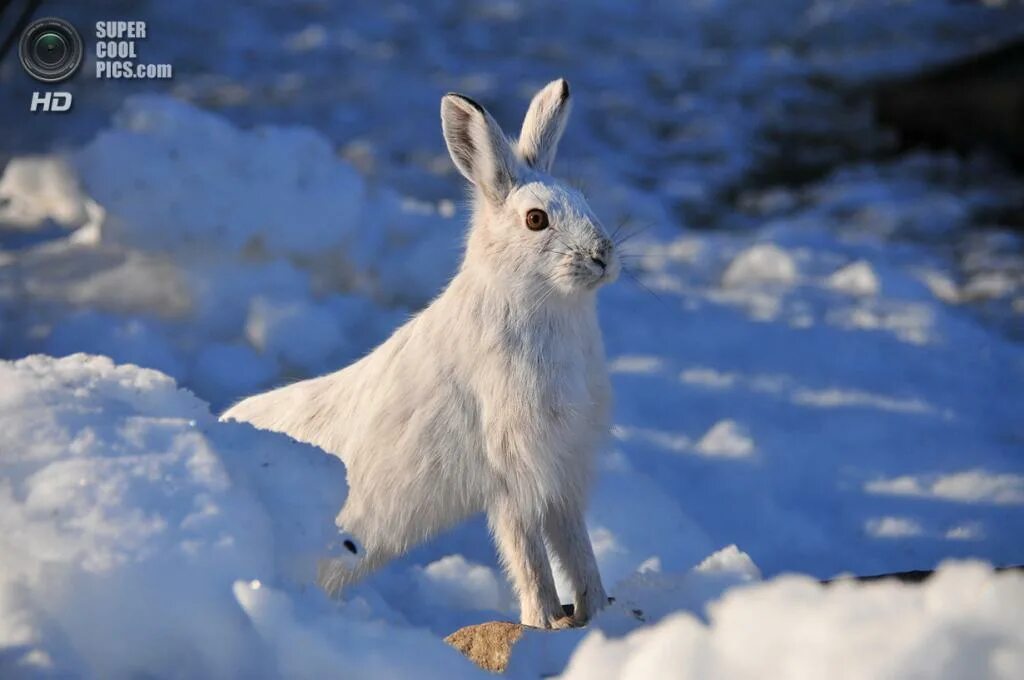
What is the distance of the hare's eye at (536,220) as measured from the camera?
9.20 ft

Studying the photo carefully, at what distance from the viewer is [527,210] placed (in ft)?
9.26

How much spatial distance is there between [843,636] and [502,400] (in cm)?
123

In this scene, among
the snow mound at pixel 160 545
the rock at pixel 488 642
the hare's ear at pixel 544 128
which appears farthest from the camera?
the hare's ear at pixel 544 128

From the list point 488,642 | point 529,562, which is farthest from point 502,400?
point 488,642

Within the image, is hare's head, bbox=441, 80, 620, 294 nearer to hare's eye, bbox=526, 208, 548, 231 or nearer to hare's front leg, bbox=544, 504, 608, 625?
hare's eye, bbox=526, 208, 548, 231

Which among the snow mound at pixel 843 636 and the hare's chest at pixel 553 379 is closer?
the snow mound at pixel 843 636

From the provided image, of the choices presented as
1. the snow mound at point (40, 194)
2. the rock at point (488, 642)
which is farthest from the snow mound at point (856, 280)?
the rock at point (488, 642)

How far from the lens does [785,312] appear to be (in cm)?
540

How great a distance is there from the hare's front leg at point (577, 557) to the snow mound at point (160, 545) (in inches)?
31.2

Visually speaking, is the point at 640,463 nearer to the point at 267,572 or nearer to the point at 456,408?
the point at 456,408

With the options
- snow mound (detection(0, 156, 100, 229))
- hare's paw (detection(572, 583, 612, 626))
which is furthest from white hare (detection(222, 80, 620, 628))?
snow mound (detection(0, 156, 100, 229))

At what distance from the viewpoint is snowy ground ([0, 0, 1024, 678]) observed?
6.07 feet

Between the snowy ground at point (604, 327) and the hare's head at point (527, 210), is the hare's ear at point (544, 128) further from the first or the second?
the snowy ground at point (604, 327)

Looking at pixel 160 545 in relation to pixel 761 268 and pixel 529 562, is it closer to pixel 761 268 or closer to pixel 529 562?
pixel 529 562
